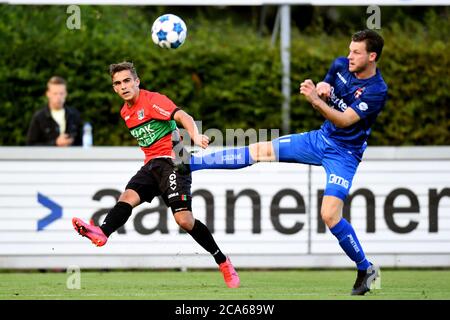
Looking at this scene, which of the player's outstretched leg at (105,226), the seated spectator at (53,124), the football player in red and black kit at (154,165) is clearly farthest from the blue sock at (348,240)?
the seated spectator at (53,124)

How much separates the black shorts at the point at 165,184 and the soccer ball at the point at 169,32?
46.9 inches

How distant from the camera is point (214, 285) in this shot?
37.3 feet

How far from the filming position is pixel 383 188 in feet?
46.1

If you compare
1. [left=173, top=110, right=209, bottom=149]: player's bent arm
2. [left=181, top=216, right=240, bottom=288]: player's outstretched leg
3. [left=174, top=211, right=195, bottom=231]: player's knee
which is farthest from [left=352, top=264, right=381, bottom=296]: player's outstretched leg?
[left=173, top=110, right=209, bottom=149]: player's bent arm

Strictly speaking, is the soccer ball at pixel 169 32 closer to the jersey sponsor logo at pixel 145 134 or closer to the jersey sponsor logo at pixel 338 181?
the jersey sponsor logo at pixel 145 134

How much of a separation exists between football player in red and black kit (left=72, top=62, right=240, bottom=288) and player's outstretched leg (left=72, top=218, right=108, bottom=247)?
0.16 metres

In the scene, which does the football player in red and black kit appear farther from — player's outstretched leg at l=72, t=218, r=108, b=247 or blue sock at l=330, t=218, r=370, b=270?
blue sock at l=330, t=218, r=370, b=270

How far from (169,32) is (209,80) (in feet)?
17.3

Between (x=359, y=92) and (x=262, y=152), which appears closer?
(x=359, y=92)

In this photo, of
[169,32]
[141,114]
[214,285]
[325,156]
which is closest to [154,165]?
[141,114]

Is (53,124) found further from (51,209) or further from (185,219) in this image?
(185,219)

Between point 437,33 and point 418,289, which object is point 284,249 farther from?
point 437,33

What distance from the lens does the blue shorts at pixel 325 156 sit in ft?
33.6
